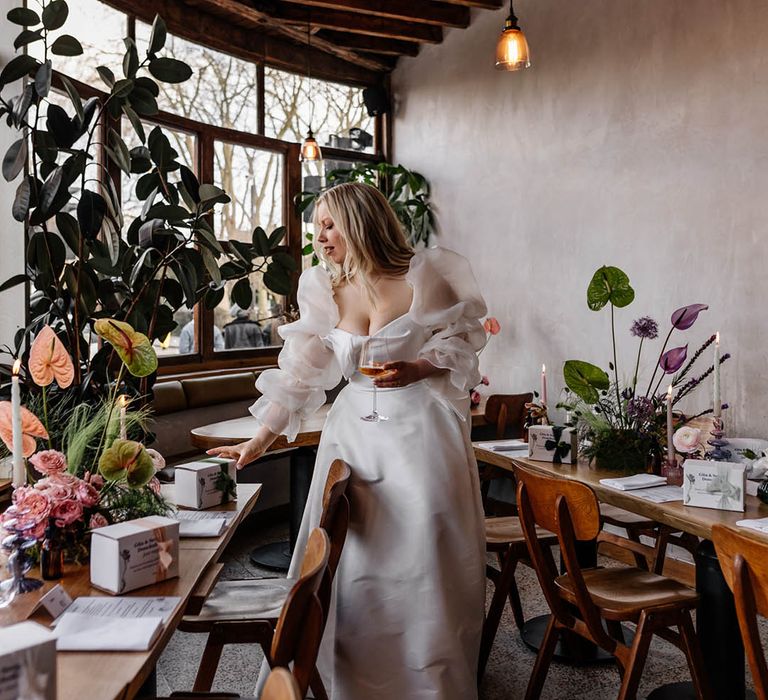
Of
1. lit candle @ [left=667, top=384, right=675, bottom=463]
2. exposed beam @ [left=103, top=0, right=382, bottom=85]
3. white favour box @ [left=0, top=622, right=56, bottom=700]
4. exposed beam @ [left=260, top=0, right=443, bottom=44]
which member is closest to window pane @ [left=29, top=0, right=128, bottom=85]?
exposed beam @ [left=103, top=0, right=382, bottom=85]

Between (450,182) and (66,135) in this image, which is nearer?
(66,135)

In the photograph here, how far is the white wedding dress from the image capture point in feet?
7.49

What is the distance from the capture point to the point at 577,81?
15.9 ft

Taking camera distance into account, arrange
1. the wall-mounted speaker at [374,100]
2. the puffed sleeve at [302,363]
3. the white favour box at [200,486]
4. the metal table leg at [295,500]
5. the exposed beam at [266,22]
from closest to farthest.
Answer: the white favour box at [200,486] < the puffed sleeve at [302,363] < the metal table leg at [295,500] < the exposed beam at [266,22] < the wall-mounted speaker at [374,100]

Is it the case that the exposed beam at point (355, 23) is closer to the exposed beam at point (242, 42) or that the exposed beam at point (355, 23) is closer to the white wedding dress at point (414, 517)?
the exposed beam at point (242, 42)

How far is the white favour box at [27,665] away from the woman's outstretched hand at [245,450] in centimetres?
140

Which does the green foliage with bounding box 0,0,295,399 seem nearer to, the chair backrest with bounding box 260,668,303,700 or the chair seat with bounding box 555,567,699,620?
the chair seat with bounding box 555,567,699,620

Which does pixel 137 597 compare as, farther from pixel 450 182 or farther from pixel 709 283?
pixel 450 182

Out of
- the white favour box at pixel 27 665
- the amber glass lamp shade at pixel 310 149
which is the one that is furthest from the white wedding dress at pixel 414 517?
the amber glass lamp shade at pixel 310 149

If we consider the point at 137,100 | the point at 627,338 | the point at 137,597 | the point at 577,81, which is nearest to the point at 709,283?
the point at 627,338

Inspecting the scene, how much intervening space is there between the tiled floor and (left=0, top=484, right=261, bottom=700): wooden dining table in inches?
33.1

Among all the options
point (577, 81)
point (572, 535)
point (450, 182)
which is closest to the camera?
point (572, 535)

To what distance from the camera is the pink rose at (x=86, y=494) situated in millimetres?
1736

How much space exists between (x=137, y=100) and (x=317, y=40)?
10.8 ft
